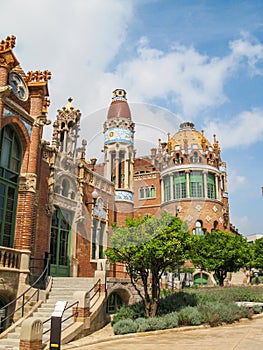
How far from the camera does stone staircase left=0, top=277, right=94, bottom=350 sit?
1159 centimetres

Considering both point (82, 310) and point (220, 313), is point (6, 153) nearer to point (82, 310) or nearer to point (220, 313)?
point (82, 310)

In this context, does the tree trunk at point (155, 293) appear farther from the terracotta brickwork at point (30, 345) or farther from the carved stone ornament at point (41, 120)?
the carved stone ornament at point (41, 120)

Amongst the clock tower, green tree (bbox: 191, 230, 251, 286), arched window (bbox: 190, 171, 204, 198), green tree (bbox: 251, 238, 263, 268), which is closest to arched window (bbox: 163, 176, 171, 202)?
arched window (bbox: 190, 171, 204, 198)

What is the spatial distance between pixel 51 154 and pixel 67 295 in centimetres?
732

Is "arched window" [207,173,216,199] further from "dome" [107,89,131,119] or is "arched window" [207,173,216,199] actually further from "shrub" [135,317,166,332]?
"shrub" [135,317,166,332]

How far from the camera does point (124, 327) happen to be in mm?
13148

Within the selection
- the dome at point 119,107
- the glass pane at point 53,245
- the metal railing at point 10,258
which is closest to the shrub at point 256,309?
the glass pane at point 53,245

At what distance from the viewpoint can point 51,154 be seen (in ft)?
62.5

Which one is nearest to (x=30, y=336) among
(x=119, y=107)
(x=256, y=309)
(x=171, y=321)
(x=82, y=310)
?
(x=82, y=310)

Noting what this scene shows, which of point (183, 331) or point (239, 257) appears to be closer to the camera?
point (183, 331)

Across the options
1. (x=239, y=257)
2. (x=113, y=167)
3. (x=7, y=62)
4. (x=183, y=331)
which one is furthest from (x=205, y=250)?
(x=7, y=62)

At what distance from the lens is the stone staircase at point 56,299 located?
11594 mm

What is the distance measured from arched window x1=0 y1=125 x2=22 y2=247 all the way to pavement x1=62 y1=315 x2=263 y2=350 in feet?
17.7

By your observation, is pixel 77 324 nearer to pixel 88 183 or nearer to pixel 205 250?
pixel 88 183
